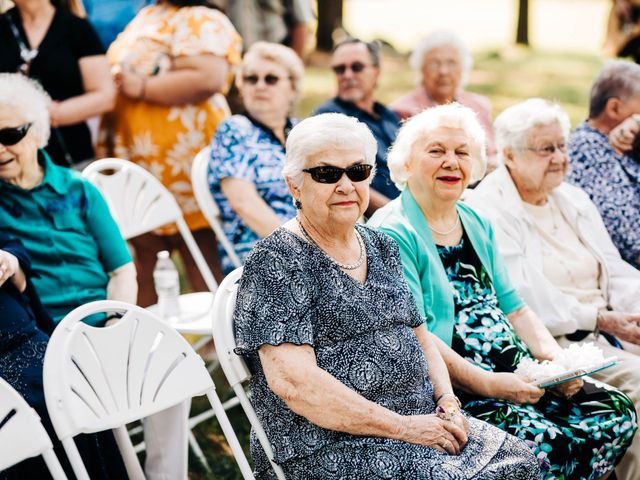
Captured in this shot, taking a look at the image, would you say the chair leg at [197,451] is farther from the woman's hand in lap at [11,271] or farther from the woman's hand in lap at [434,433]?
the woman's hand in lap at [434,433]

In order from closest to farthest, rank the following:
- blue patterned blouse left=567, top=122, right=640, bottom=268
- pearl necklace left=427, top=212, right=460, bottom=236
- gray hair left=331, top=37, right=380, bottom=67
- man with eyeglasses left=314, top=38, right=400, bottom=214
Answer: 1. pearl necklace left=427, top=212, right=460, bottom=236
2. blue patterned blouse left=567, top=122, right=640, bottom=268
3. man with eyeglasses left=314, top=38, right=400, bottom=214
4. gray hair left=331, top=37, right=380, bottom=67

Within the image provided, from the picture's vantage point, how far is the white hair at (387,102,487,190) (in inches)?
137

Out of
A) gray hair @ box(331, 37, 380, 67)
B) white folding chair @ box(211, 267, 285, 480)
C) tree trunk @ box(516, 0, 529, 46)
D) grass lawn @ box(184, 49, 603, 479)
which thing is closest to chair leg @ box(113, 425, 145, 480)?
white folding chair @ box(211, 267, 285, 480)

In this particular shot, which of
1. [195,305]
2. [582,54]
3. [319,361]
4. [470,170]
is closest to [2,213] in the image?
[195,305]

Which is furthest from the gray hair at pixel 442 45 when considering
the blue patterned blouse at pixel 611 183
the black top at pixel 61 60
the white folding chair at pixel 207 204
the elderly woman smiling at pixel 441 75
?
the black top at pixel 61 60

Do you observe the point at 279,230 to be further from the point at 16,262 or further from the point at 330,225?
the point at 16,262

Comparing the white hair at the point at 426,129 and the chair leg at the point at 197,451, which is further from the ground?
the white hair at the point at 426,129

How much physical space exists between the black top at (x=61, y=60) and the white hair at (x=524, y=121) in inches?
89.2

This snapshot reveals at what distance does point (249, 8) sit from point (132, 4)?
0.95 meters

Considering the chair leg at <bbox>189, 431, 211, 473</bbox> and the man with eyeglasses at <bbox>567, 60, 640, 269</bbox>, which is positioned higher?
the man with eyeglasses at <bbox>567, 60, 640, 269</bbox>

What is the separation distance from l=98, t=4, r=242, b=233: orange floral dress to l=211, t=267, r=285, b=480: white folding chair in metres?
2.16

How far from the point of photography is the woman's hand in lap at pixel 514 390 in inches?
125

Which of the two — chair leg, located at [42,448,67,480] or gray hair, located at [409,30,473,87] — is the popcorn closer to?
chair leg, located at [42,448,67,480]

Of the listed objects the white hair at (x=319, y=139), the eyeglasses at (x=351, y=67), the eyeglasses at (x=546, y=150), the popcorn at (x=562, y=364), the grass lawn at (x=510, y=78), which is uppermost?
the white hair at (x=319, y=139)
